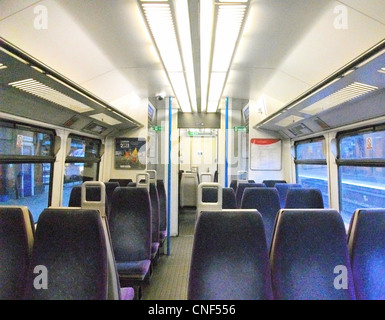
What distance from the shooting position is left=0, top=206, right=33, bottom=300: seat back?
147 centimetres

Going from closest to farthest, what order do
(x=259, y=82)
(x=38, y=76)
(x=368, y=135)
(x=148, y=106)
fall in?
1. (x=38, y=76)
2. (x=368, y=135)
3. (x=259, y=82)
4. (x=148, y=106)

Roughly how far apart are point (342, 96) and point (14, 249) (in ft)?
9.84

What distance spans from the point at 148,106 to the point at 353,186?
13.3 ft

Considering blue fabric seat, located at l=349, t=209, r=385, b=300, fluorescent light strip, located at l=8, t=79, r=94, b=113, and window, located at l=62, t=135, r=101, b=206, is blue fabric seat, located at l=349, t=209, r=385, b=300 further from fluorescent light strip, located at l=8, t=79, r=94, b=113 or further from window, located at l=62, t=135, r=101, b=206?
window, located at l=62, t=135, r=101, b=206

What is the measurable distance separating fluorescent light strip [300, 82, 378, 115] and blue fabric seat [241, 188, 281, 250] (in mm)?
1171

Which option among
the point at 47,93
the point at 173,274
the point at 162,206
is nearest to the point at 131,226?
the point at 173,274

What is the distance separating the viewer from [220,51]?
106 inches

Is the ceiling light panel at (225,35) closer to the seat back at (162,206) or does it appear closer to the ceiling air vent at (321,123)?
the ceiling air vent at (321,123)

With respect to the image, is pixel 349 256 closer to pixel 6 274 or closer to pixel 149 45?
pixel 6 274

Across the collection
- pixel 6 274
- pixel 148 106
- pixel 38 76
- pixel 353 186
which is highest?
pixel 148 106

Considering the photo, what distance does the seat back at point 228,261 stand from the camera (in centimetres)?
138

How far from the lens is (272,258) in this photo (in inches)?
57.4

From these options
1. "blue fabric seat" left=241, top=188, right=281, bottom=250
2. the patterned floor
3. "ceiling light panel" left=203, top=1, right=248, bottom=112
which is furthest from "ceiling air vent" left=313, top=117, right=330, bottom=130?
the patterned floor
